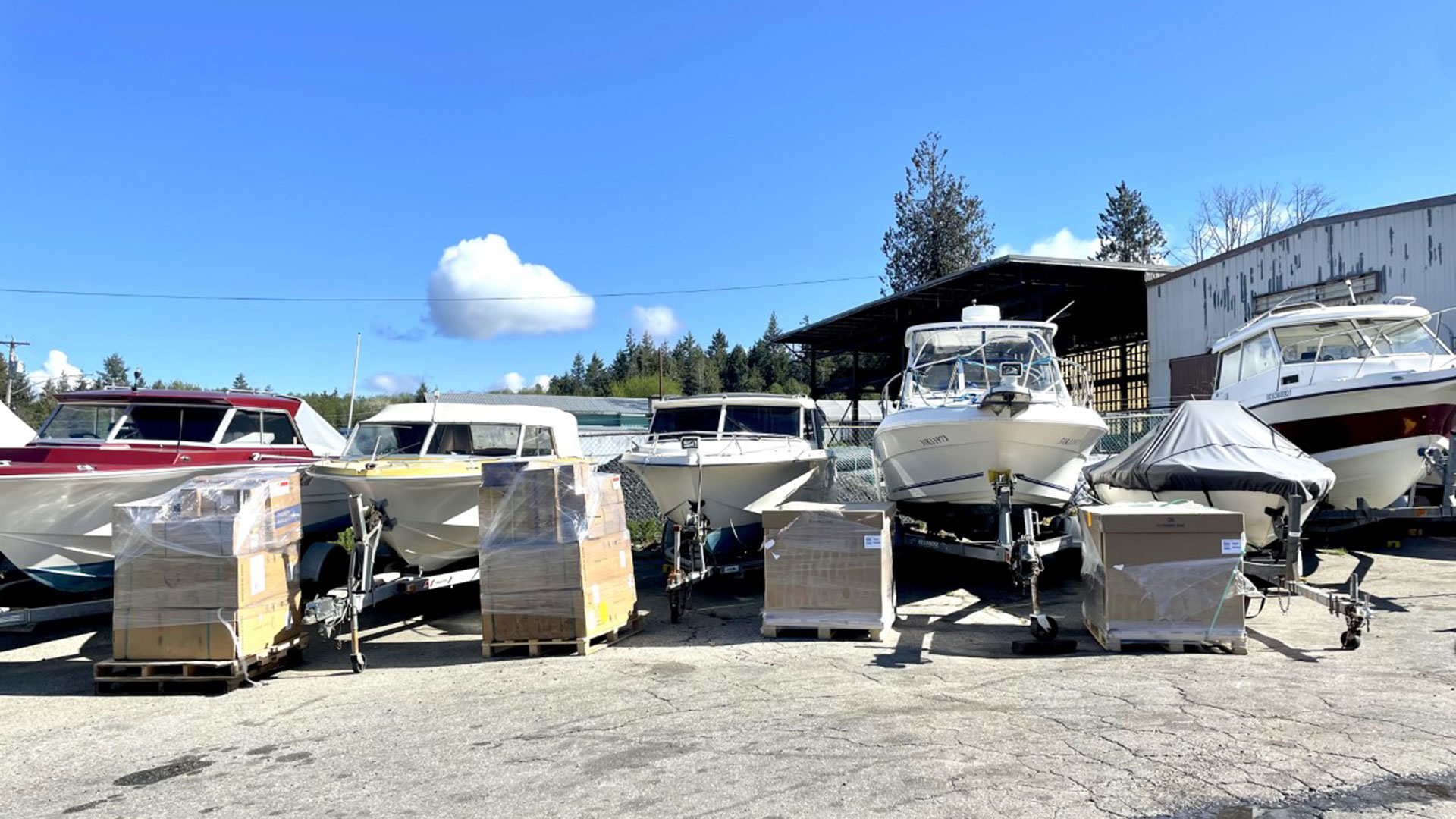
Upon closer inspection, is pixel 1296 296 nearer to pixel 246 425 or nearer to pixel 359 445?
pixel 359 445

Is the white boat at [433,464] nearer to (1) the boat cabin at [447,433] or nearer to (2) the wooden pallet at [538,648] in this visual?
(1) the boat cabin at [447,433]

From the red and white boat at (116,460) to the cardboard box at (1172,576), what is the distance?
8255mm

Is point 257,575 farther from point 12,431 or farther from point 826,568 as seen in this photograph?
point 12,431

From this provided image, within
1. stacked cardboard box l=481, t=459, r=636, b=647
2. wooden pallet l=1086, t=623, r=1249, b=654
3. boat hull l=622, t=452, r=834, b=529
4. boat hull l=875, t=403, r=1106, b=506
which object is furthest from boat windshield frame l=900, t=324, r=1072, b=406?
stacked cardboard box l=481, t=459, r=636, b=647

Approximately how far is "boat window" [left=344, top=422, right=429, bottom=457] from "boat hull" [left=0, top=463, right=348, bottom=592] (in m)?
1.62

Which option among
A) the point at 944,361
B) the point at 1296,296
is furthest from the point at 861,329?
the point at 944,361

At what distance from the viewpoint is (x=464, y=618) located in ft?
29.8

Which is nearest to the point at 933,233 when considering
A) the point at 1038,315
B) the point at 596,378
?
the point at 1038,315

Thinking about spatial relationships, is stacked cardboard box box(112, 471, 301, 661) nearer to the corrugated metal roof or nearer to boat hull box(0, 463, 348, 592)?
boat hull box(0, 463, 348, 592)

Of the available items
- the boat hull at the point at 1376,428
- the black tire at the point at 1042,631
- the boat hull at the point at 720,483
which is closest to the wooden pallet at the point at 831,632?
the black tire at the point at 1042,631

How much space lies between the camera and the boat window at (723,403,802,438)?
10.1 meters

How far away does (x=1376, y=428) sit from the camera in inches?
348

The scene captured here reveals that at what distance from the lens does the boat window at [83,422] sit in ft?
29.5

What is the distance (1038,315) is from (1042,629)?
47.5 feet
